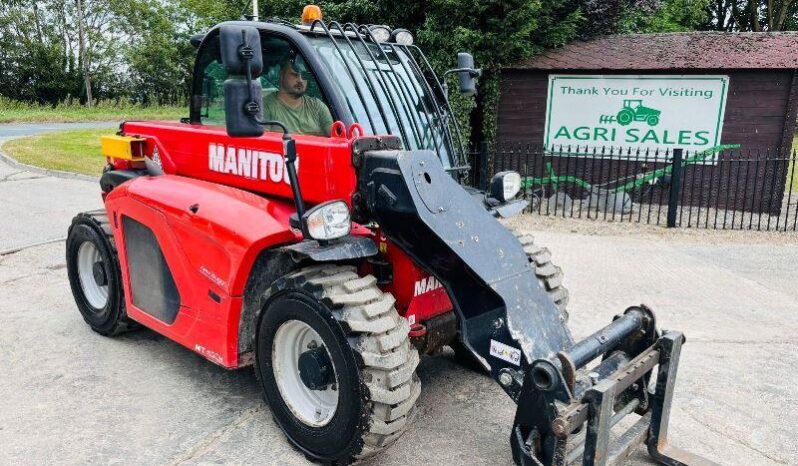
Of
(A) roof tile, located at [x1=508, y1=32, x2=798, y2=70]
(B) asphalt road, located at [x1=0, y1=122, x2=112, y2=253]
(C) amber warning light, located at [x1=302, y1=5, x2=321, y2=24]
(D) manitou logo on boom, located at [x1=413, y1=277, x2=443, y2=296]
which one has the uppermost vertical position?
(A) roof tile, located at [x1=508, y1=32, x2=798, y2=70]

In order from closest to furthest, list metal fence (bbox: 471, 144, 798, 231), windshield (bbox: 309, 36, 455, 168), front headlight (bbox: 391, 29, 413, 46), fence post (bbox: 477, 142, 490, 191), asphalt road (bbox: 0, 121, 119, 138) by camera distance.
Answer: windshield (bbox: 309, 36, 455, 168)
front headlight (bbox: 391, 29, 413, 46)
metal fence (bbox: 471, 144, 798, 231)
fence post (bbox: 477, 142, 490, 191)
asphalt road (bbox: 0, 121, 119, 138)

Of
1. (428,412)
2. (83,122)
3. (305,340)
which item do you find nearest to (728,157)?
(428,412)

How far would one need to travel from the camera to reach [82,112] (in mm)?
32031

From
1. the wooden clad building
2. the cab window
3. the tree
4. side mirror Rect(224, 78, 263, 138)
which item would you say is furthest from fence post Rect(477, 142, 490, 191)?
the tree

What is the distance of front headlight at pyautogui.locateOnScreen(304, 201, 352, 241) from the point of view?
308 centimetres

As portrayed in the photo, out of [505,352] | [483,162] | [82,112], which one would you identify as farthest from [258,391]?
[82,112]

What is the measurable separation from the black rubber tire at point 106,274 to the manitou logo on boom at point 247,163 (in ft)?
3.78

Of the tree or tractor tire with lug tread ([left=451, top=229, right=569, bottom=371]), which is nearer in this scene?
tractor tire with lug tread ([left=451, top=229, right=569, bottom=371])

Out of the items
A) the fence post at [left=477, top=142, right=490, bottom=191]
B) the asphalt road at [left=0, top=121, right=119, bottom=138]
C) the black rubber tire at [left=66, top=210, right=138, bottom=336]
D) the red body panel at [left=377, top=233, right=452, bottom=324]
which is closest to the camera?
the red body panel at [left=377, top=233, right=452, bottom=324]

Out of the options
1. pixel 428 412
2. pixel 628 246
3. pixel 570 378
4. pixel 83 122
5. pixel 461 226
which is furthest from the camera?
pixel 83 122

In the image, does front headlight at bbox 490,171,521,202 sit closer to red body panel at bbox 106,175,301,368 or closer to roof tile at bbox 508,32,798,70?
red body panel at bbox 106,175,301,368

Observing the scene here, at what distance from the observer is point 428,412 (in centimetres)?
397

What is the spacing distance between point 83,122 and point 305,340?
28679mm

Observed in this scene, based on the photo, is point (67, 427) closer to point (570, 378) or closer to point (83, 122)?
point (570, 378)
